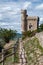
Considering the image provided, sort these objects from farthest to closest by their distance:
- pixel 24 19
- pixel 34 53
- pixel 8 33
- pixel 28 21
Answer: pixel 28 21 → pixel 24 19 → pixel 8 33 → pixel 34 53

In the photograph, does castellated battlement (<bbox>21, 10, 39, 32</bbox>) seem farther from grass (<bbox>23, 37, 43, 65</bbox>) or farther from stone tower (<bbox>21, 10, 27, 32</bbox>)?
grass (<bbox>23, 37, 43, 65</bbox>)

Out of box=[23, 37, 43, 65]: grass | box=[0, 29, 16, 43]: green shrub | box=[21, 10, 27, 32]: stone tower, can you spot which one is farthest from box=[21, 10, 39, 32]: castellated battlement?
box=[23, 37, 43, 65]: grass

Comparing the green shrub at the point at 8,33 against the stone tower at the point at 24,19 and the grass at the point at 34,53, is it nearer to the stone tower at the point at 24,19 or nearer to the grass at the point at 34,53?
the stone tower at the point at 24,19

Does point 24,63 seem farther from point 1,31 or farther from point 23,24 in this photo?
point 23,24

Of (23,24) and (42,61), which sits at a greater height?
(42,61)

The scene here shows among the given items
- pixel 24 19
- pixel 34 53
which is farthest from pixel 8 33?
pixel 34 53

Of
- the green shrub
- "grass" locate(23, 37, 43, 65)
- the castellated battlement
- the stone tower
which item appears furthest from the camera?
the stone tower

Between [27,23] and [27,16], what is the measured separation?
2.41 metres

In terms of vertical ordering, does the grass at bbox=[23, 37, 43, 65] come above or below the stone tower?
above

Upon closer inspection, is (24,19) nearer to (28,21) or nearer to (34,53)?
(28,21)

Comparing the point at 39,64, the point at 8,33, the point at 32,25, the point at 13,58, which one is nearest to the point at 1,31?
the point at 8,33

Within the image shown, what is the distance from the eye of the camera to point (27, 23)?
3593 inches

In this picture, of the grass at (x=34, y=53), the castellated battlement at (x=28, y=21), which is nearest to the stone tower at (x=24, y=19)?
Result: the castellated battlement at (x=28, y=21)

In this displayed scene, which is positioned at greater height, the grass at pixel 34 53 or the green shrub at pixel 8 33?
the grass at pixel 34 53
